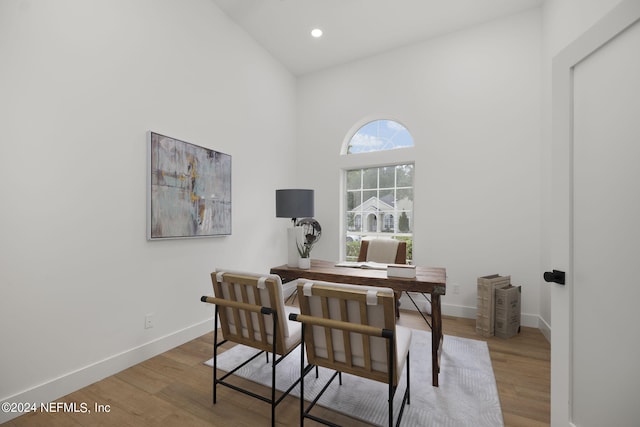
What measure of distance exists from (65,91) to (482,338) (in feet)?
13.3

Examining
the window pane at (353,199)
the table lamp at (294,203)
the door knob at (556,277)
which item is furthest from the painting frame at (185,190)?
the door knob at (556,277)

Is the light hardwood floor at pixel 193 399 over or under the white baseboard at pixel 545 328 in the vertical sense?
under

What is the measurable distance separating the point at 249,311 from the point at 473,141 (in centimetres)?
322

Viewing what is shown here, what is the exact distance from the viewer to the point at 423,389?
1.88 meters

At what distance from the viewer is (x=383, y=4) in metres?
3.01

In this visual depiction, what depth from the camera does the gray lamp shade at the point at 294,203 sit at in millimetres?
2957

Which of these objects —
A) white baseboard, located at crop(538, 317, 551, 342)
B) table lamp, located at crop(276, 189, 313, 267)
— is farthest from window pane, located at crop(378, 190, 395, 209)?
white baseboard, located at crop(538, 317, 551, 342)

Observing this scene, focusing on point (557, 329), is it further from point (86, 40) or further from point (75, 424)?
point (86, 40)

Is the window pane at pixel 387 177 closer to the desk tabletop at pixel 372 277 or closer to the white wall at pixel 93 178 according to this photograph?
the desk tabletop at pixel 372 277

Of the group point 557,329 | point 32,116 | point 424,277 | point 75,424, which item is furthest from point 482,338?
point 32,116

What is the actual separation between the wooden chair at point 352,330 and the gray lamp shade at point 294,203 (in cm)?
157

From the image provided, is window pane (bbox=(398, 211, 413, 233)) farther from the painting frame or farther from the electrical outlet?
the electrical outlet

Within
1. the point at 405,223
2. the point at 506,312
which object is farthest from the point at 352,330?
the point at 405,223

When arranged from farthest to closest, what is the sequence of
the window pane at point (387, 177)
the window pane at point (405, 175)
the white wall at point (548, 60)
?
the window pane at point (387, 177), the window pane at point (405, 175), the white wall at point (548, 60)
